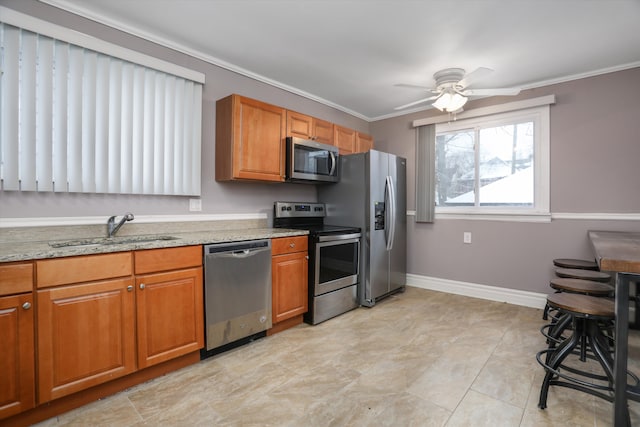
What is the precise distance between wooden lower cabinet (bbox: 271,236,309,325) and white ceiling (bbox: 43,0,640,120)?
172 centimetres

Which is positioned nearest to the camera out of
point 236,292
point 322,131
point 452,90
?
point 236,292

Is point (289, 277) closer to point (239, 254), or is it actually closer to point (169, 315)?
point (239, 254)

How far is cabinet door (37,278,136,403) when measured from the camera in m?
1.59

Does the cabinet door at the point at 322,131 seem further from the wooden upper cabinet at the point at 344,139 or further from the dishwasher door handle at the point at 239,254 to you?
the dishwasher door handle at the point at 239,254

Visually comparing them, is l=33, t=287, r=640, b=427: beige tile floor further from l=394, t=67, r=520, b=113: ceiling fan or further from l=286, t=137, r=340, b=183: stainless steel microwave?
l=394, t=67, r=520, b=113: ceiling fan

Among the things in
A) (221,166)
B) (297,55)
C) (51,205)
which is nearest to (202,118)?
(221,166)

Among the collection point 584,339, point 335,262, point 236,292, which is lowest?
point 584,339

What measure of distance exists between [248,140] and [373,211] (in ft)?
5.07

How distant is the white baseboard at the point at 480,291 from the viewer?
3.43 metres

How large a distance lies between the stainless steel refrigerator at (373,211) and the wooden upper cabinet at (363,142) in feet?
1.81

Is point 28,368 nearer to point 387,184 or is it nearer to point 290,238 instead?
point 290,238

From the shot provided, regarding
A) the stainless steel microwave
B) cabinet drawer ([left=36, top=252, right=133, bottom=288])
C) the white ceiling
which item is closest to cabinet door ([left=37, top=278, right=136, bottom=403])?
cabinet drawer ([left=36, top=252, right=133, bottom=288])

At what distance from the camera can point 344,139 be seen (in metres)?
3.93

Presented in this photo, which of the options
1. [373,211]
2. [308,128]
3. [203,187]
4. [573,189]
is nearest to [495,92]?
[573,189]
